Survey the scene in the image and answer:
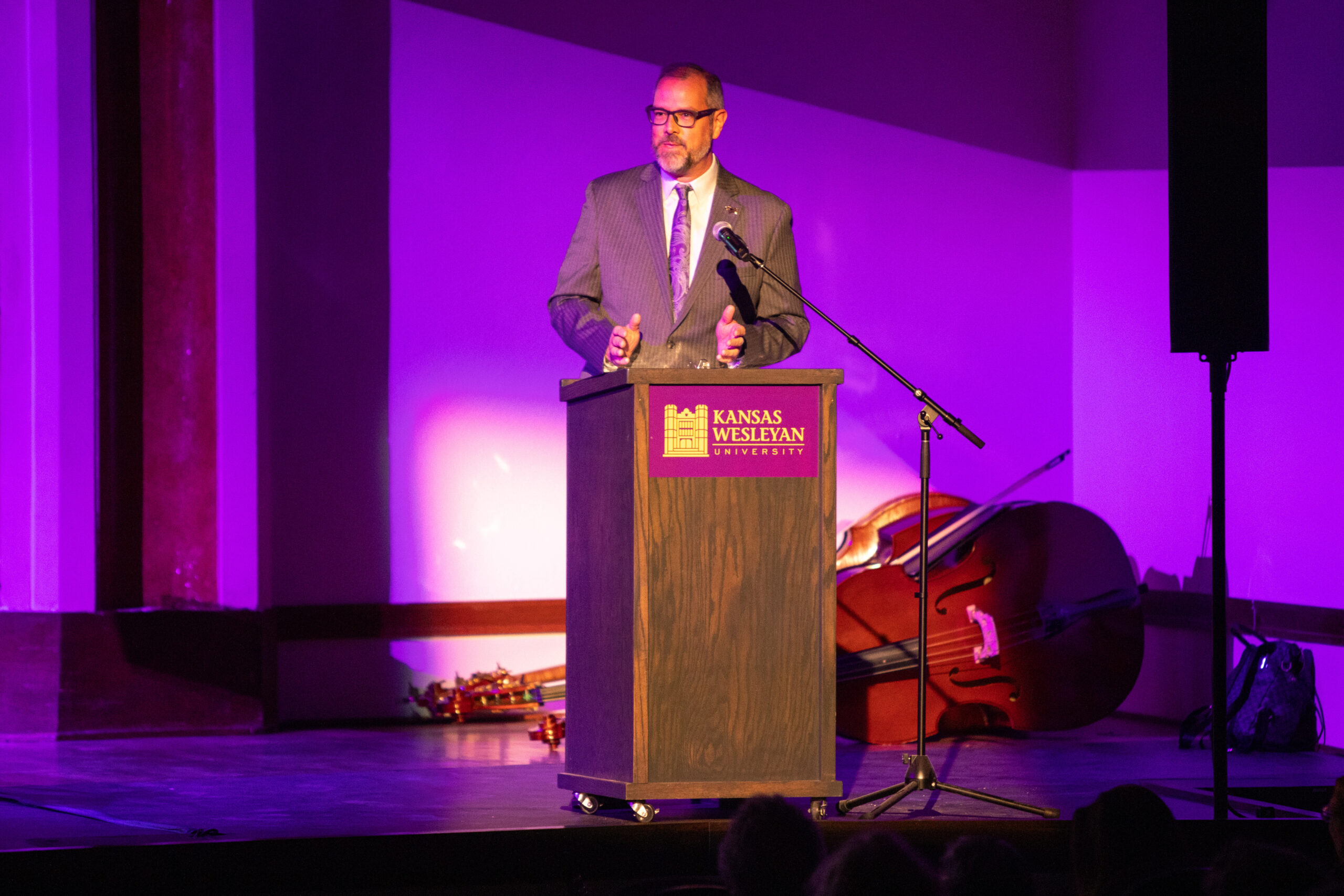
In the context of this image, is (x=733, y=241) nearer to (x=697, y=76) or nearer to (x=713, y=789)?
(x=697, y=76)

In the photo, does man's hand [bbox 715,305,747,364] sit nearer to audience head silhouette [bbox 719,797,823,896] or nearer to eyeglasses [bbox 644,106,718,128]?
eyeglasses [bbox 644,106,718,128]

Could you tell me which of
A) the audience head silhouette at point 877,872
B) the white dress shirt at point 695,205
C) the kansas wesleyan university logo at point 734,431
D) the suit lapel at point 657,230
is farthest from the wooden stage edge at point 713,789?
the audience head silhouette at point 877,872

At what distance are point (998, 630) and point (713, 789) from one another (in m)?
1.94

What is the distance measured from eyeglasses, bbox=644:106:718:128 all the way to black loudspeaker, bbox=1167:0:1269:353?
118 cm

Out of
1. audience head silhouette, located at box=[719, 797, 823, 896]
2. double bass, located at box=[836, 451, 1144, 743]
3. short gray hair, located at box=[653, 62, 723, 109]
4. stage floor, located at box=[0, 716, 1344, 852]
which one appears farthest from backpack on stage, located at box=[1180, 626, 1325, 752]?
audience head silhouette, located at box=[719, 797, 823, 896]

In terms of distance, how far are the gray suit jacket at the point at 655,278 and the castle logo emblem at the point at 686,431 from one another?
257 mm

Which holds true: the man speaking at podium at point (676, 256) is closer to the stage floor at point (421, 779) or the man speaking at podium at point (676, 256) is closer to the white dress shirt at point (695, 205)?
the white dress shirt at point (695, 205)

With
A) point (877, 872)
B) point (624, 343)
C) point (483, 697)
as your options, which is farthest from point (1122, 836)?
point (483, 697)

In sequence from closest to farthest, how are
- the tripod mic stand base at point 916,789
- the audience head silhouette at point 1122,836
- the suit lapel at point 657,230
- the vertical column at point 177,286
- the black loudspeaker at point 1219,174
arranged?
the audience head silhouette at point 1122,836, the tripod mic stand base at point 916,789, the suit lapel at point 657,230, the black loudspeaker at point 1219,174, the vertical column at point 177,286

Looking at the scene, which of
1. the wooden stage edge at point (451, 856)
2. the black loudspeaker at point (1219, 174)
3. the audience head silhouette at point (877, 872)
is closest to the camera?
the audience head silhouette at point (877, 872)

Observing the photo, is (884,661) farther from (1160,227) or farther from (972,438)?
(1160,227)

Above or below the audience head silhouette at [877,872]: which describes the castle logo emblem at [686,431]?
above

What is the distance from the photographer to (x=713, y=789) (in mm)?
3178

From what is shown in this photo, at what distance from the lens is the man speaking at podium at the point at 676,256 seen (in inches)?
133
